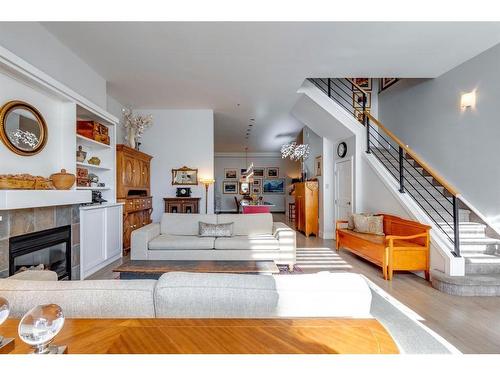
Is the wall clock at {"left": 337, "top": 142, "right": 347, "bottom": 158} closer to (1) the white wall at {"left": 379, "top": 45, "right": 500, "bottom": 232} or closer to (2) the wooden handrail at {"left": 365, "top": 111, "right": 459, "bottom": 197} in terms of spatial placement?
(2) the wooden handrail at {"left": 365, "top": 111, "right": 459, "bottom": 197}

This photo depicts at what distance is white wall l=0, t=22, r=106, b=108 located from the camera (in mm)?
2694

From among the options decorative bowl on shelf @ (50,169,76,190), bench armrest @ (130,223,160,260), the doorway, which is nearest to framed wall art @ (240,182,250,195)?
the doorway

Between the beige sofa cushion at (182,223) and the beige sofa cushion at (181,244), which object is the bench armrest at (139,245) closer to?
the beige sofa cushion at (181,244)

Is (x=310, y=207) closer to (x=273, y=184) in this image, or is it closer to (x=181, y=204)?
(x=181, y=204)

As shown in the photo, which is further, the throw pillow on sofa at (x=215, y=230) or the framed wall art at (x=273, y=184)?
the framed wall art at (x=273, y=184)

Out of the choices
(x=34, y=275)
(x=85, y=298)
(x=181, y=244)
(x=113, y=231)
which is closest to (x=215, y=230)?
(x=181, y=244)

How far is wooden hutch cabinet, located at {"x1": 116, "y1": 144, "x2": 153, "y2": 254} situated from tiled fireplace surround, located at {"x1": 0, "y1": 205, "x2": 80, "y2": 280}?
4.24 feet

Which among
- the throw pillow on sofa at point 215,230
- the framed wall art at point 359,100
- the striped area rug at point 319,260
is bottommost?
the striped area rug at point 319,260

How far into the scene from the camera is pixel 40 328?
740 millimetres

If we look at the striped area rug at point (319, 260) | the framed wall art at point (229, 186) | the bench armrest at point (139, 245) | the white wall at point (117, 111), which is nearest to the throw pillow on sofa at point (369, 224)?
the striped area rug at point (319, 260)

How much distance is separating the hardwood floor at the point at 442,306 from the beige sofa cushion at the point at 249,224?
80cm

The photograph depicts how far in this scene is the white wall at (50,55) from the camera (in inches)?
106
